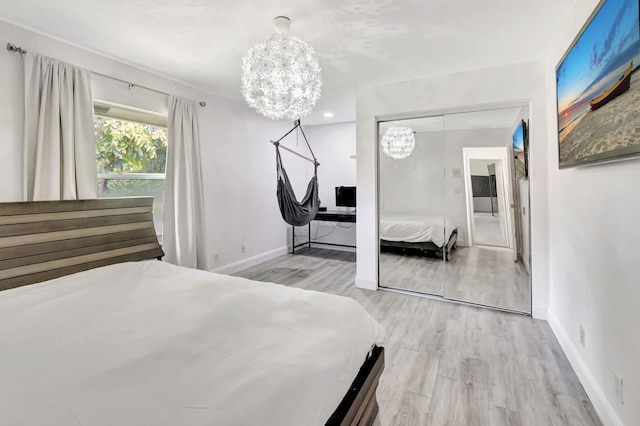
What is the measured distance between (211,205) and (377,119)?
2.28 m

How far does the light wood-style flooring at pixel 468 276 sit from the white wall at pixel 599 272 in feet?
1.95

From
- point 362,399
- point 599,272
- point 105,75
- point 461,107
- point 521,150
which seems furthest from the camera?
point 461,107

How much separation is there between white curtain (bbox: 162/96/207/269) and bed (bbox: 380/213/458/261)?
2.16 meters

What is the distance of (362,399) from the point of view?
1.17 meters

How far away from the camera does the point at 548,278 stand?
2.62 m

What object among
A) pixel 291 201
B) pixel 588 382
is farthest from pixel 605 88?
pixel 291 201

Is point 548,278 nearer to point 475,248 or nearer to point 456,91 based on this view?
point 475,248

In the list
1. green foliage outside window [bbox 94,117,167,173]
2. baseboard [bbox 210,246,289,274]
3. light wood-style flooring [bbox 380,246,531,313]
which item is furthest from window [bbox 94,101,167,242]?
light wood-style flooring [bbox 380,246,531,313]

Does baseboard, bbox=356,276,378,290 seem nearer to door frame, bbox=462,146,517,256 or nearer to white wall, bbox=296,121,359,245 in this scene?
door frame, bbox=462,146,517,256

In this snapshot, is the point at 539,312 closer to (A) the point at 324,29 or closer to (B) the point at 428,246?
(B) the point at 428,246

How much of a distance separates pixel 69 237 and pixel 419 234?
133 inches

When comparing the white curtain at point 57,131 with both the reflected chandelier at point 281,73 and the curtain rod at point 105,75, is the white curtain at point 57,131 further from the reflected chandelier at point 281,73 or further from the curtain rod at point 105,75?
the reflected chandelier at point 281,73

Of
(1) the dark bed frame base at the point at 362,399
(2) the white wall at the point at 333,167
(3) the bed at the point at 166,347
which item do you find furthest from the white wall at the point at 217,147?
(1) the dark bed frame base at the point at 362,399

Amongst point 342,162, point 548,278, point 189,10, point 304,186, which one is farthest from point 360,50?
point 304,186
